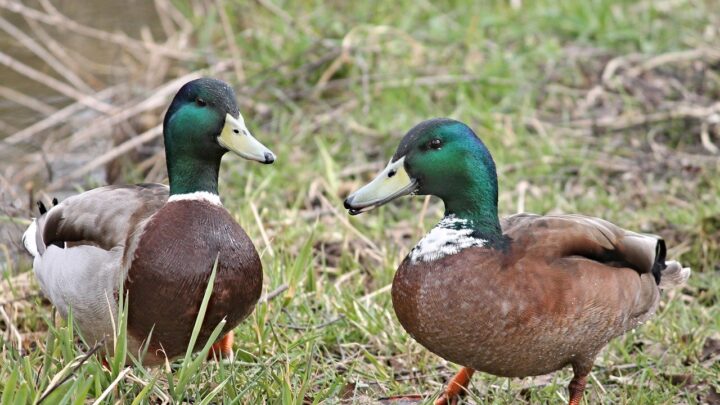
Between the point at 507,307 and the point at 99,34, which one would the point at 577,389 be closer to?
the point at 507,307

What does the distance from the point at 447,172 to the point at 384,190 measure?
22cm

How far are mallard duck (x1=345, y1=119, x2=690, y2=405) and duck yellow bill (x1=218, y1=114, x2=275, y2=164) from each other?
1.13ft

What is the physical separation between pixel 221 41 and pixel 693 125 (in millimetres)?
3604

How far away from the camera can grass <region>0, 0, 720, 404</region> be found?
3.82 m

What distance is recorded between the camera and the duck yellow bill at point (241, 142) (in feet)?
11.7

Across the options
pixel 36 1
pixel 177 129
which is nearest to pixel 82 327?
pixel 177 129

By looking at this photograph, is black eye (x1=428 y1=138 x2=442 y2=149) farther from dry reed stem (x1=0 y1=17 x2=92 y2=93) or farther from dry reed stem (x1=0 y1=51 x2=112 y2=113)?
dry reed stem (x1=0 y1=17 x2=92 y2=93)

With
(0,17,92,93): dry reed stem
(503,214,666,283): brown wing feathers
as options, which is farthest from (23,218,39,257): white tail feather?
(0,17,92,93): dry reed stem

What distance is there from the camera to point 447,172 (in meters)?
3.54

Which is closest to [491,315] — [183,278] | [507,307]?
[507,307]

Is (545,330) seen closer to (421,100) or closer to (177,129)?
(177,129)

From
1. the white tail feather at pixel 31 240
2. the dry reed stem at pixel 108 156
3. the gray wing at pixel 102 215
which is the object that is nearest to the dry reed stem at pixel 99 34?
the dry reed stem at pixel 108 156

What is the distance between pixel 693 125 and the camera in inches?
253

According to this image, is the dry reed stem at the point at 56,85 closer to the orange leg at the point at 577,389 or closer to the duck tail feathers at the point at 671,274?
the duck tail feathers at the point at 671,274
